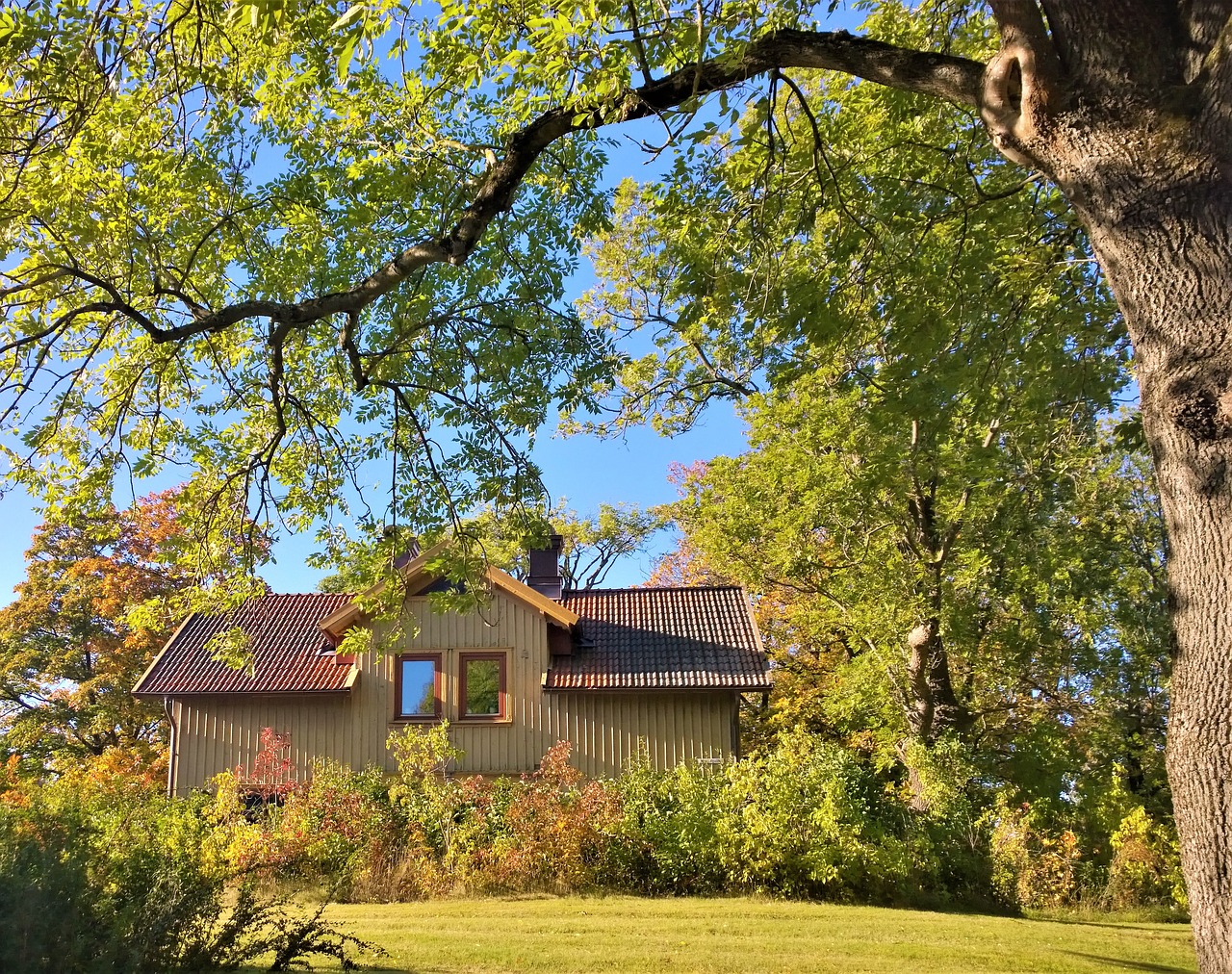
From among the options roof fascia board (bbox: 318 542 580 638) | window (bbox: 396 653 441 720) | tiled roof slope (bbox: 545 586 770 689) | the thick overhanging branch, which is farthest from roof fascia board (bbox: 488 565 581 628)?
the thick overhanging branch

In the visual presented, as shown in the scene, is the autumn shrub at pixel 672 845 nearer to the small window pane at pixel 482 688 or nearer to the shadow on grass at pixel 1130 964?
the shadow on grass at pixel 1130 964

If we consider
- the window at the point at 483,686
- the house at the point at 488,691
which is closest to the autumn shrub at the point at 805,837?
the house at the point at 488,691

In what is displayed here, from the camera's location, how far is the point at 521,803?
12.7 meters

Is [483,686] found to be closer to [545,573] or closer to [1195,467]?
[545,573]

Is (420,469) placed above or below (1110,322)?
below

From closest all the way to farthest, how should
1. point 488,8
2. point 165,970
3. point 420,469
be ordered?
point 488,8
point 165,970
point 420,469

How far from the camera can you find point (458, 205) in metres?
7.32

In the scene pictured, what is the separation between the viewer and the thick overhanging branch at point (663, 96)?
4.47 metres

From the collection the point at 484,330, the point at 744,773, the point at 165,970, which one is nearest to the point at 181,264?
the point at 484,330

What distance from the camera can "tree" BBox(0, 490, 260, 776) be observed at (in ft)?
81.0

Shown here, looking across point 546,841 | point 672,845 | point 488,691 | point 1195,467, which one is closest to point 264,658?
point 488,691

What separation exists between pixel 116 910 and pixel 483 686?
41.5 feet

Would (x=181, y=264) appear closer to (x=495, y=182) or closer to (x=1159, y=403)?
(x=495, y=182)

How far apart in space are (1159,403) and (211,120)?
7.34 meters
